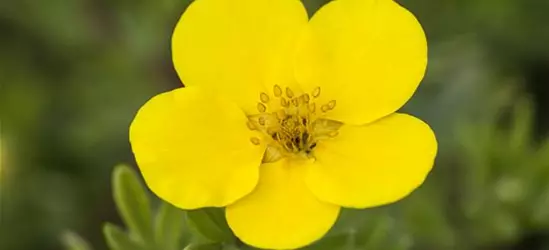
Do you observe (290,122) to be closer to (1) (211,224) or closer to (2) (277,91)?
(2) (277,91)

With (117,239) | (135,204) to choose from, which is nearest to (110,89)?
(135,204)

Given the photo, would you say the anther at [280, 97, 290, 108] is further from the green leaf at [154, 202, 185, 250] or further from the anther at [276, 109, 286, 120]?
the green leaf at [154, 202, 185, 250]

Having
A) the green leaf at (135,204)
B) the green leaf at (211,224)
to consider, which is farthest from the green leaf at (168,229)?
the green leaf at (211,224)

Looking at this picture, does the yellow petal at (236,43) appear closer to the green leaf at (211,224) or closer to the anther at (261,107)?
the anther at (261,107)

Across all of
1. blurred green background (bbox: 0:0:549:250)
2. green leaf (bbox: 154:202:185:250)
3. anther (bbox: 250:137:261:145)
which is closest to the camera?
anther (bbox: 250:137:261:145)

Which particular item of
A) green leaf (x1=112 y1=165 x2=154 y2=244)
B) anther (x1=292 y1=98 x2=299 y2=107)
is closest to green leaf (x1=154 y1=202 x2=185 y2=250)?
green leaf (x1=112 y1=165 x2=154 y2=244)

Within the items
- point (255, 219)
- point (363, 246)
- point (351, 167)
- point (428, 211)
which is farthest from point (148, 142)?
point (428, 211)
